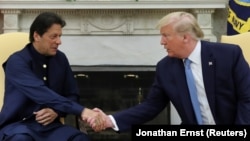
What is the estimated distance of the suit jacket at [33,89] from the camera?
86.3 inches

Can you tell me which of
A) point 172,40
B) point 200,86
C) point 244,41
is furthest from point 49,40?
point 244,41

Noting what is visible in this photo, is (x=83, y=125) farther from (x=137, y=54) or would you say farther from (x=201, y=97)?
(x=137, y=54)

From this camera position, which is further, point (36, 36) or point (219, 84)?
point (36, 36)

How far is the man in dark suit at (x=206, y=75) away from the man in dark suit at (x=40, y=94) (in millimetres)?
405

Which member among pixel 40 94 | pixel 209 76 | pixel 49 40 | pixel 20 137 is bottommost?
pixel 20 137

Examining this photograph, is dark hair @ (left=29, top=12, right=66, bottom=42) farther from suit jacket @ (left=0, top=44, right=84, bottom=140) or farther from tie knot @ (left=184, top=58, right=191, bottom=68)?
tie knot @ (left=184, top=58, right=191, bottom=68)

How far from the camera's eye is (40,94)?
7.20 ft

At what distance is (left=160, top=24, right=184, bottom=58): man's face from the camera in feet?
6.56

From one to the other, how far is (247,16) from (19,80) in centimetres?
198

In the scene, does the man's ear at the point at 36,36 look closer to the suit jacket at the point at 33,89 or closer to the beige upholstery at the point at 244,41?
the suit jacket at the point at 33,89

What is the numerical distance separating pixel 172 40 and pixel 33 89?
0.65 metres

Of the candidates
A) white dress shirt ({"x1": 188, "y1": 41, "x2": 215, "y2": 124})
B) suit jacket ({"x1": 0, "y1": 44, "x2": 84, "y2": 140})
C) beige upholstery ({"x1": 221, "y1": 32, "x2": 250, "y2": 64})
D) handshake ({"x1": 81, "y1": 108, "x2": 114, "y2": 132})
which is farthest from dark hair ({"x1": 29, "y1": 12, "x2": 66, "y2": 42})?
beige upholstery ({"x1": 221, "y1": 32, "x2": 250, "y2": 64})

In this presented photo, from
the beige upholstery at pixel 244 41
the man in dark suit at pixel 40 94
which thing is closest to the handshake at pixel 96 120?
the man in dark suit at pixel 40 94

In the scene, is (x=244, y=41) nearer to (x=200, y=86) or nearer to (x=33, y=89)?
(x=200, y=86)
